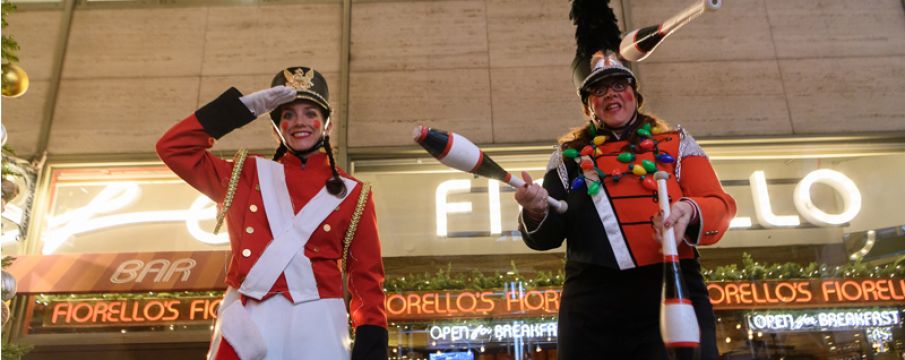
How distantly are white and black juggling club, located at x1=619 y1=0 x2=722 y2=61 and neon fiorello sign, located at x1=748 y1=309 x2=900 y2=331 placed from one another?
9.81ft

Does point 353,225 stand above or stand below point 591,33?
below

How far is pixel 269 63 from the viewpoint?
A: 523 centimetres

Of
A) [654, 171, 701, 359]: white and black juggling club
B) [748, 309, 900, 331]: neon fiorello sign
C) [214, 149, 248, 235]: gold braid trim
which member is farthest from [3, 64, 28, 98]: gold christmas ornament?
[748, 309, 900, 331]: neon fiorello sign

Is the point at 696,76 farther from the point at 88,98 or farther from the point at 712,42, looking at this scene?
the point at 88,98

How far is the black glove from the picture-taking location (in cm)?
205

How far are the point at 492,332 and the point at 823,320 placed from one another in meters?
2.23

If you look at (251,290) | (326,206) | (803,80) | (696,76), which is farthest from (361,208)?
(803,80)

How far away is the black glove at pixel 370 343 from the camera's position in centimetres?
205

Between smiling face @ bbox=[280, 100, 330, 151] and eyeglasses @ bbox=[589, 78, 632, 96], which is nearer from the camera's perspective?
eyeglasses @ bbox=[589, 78, 632, 96]

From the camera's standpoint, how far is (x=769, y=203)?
16.1ft

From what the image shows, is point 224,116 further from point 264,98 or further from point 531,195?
point 531,195

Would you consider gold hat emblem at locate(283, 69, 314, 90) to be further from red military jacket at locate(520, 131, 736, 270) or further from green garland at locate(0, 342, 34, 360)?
green garland at locate(0, 342, 34, 360)

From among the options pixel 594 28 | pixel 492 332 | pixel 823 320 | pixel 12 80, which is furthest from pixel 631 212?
pixel 823 320

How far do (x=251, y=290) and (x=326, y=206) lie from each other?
1.21 feet
